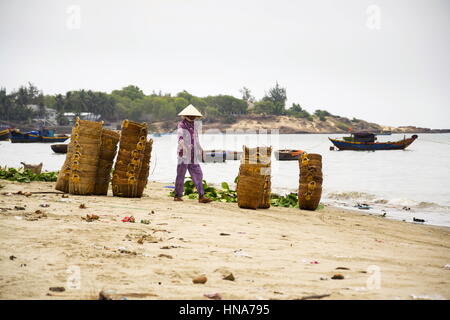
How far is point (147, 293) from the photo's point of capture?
140 inches

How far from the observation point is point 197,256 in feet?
15.8

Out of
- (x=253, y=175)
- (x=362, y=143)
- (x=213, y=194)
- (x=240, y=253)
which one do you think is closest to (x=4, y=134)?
(x=362, y=143)

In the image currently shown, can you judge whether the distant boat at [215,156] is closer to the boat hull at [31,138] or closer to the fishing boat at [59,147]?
the fishing boat at [59,147]

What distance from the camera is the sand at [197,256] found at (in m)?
3.73

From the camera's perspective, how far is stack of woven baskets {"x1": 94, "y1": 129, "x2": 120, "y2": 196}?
928cm

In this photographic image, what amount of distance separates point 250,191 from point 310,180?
5.33 ft

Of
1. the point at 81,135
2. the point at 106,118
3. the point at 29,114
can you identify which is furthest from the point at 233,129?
the point at 81,135

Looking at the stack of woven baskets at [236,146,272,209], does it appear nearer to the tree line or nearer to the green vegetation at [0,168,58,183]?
the green vegetation at [0,168,58,183]

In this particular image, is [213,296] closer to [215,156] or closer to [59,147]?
[215,156]

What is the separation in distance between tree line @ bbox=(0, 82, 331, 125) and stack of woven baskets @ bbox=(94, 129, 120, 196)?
4393 inches

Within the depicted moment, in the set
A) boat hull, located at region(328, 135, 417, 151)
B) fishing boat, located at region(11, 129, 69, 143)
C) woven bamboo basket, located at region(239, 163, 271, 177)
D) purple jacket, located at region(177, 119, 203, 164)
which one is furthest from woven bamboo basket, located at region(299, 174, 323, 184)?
fishing boat, located at region(11, 129, 69, 143)
